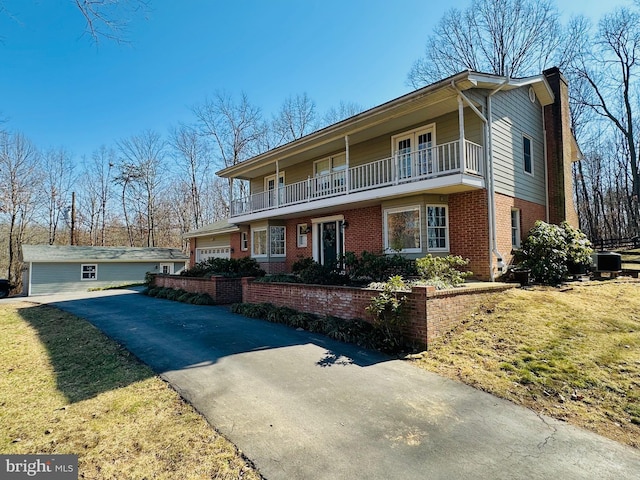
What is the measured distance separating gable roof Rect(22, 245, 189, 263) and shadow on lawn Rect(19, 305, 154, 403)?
17.8 m

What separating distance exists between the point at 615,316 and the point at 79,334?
1222cm

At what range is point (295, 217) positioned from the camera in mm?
16609

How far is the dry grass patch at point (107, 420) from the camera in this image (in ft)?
10.4

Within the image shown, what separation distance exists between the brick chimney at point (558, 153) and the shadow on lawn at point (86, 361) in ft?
50.3

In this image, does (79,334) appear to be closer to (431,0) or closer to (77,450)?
(77,450)

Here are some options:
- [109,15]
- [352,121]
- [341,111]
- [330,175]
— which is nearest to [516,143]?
[352,121]

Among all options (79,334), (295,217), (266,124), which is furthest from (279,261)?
(266,124)

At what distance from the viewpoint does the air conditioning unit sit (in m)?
11.6

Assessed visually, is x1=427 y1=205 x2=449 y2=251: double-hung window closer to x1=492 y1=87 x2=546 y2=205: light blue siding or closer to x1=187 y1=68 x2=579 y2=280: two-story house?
x1=187 y1=68 x2=579 y2=280: two-story house

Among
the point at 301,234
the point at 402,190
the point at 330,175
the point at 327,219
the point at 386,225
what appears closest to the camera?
the point at 402,190

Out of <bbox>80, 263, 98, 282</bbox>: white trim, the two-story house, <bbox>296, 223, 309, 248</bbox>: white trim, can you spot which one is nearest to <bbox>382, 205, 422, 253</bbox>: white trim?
the two-story house

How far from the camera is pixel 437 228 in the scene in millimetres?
11164

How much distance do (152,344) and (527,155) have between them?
14207 millimetres

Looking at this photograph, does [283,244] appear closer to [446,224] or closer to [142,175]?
[446,224]
